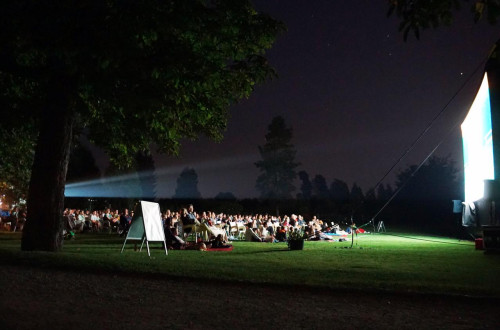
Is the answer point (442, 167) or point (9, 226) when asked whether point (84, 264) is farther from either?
point (442, 167)

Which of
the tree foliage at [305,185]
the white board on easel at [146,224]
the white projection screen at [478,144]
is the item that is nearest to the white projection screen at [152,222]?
the white board on easel at [146,224]

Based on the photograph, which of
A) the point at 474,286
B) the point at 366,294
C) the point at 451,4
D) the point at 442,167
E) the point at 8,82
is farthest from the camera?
the point at 442,167

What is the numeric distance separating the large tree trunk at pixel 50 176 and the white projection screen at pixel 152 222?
88.6 inches

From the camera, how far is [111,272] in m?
8.23

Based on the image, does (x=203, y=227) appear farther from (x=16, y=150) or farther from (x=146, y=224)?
(x=16, y=150)

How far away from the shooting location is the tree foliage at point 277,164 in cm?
7750

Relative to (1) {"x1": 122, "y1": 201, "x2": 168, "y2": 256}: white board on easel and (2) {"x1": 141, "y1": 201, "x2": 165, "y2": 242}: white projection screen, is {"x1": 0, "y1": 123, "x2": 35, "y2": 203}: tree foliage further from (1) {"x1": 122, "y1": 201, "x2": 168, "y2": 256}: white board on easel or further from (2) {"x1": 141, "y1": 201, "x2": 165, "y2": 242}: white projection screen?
(2) {"x1": 141, "y1": 201, "x2": 165, "y2": 242}: white projection screen

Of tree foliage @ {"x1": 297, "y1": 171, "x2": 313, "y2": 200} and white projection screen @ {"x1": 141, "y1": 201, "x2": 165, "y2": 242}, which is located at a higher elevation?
tree foliage @ {"x1": 297, "y1": 171, "x2": 313, "y2": 200}

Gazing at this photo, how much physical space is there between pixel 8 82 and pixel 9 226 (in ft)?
61.4

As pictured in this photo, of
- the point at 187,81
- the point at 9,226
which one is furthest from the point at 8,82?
the point at 9,226

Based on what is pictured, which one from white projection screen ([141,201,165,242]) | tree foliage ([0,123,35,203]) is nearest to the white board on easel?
white projection screen ([141,201,165,242])

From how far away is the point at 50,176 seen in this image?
1163cm

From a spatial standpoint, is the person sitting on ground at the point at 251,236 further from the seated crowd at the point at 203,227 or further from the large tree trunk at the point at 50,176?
the large tree trunk at the point at 50,176

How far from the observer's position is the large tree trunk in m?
11.4
